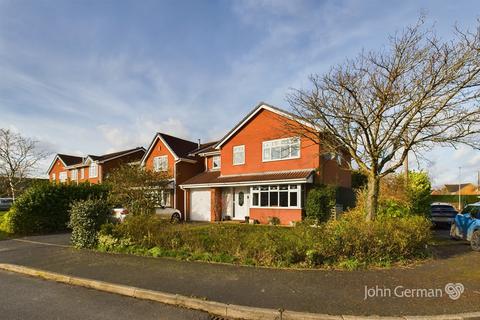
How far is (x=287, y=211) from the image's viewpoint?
20.6 metres

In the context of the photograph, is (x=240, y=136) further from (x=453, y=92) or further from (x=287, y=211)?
(x=453, y=92)

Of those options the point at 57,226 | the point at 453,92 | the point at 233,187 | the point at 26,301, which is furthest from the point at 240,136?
the point at 26,301

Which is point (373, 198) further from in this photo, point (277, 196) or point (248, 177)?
point (248, 177)

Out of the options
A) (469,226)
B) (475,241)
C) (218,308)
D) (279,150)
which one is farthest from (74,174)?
(475,241)

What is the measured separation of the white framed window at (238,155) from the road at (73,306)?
17261 millimetres

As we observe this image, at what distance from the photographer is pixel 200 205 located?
2678 centimetres

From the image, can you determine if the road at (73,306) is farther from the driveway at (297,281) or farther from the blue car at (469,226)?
the blue car at (469,226)

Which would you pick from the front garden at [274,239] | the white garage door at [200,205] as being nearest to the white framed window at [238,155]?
the white garage door at [200,205]

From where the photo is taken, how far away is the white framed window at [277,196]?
20.3 m

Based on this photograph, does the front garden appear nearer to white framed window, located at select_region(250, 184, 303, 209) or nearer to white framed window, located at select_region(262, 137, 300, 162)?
white framed window, located at select_region(250, 184, 303, 209)

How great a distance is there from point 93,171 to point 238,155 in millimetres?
25670

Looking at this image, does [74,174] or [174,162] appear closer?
[174,162]

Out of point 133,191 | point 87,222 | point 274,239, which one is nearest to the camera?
point 274,239

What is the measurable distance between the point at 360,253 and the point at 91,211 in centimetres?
909
